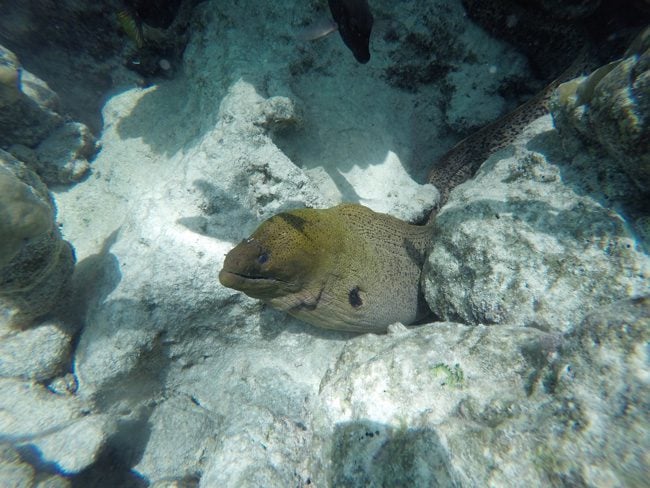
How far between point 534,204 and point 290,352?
2303 millimetres

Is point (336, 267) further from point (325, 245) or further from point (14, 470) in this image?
point (14, 470)

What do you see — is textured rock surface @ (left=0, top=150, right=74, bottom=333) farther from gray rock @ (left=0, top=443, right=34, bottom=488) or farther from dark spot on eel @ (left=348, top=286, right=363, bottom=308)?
dark spot on eel @ (left=348, top=286, right=363, bottom=308)

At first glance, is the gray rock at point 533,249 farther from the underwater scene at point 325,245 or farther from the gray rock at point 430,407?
the gray rock at point 430,407

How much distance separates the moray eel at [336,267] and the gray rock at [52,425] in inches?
70.9

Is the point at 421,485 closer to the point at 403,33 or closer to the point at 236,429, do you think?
the point at 236,429

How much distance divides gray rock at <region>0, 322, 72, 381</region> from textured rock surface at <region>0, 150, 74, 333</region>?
0.13 m

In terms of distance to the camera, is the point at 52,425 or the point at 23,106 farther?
the point at 23,106

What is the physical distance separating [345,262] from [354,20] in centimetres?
198

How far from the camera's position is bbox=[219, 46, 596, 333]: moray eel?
2170 millimetres

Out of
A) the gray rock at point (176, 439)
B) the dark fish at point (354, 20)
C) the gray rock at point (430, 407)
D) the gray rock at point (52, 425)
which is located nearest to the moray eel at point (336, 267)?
the gray rock at point (430, 407)

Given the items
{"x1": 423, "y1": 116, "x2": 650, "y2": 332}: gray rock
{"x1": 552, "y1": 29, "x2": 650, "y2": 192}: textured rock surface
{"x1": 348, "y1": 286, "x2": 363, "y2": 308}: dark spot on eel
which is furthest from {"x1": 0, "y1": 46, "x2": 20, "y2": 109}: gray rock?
{"x1": 552, "y1": 29, "x2": 650, "y2": 192}: textured rock surface

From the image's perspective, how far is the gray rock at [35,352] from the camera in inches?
107

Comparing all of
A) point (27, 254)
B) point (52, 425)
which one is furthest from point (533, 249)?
point (52, 425)

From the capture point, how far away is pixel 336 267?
2.52 metres
